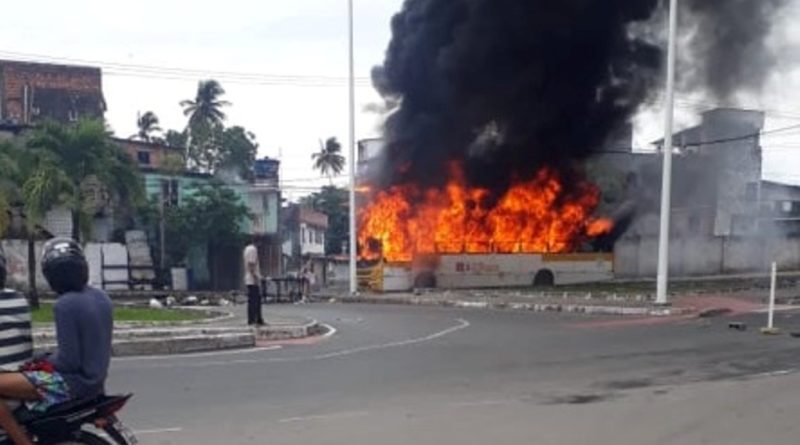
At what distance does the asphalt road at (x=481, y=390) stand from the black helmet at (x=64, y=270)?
2.58 meters

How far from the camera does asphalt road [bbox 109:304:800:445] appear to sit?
7.09 metres

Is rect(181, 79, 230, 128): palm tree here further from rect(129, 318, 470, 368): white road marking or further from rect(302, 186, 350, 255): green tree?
rect(129, 318, 470, 368): white road marking

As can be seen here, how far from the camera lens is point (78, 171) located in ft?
79.3

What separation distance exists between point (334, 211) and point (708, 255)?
34212 millimetres

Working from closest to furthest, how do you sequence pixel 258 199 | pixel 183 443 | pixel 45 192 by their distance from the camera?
pixel 183 443
pixel 45 192
pixel 258 199

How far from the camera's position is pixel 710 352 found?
12.7 m

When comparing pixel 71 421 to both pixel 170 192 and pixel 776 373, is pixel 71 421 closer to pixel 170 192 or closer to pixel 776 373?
pixel 776 373

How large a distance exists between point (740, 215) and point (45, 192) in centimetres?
3739

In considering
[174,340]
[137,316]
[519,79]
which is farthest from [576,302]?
[519,79]

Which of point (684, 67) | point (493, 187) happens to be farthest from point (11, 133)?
point (684, 67)

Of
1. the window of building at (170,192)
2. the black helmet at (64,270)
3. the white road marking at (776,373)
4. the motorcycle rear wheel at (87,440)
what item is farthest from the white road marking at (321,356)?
the window of building at (170,192)

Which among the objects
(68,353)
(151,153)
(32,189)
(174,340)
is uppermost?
(151,153)

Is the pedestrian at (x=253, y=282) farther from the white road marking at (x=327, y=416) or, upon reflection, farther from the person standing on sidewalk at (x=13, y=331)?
the person standing on sidewalk at (x=13, y=331)

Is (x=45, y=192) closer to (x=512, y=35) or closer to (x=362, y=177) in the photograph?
(x=512, y=35)
